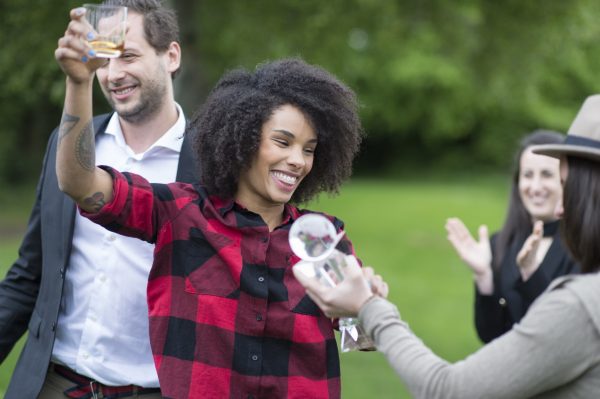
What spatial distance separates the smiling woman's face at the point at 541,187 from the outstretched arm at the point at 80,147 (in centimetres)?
314

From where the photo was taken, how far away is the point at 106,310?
3.31 m

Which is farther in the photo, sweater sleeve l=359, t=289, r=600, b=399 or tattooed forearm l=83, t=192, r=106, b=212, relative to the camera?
tattooed forearm l=83, t=192, r=106, b=212

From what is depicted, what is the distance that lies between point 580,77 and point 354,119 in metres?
32.1

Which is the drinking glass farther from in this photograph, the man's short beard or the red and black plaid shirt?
the man's short beard

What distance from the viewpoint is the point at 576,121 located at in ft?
8.20

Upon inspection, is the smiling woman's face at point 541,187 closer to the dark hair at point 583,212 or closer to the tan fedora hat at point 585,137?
the tan fedora hat at point 585,137

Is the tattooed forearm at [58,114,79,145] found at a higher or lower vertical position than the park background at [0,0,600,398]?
lower

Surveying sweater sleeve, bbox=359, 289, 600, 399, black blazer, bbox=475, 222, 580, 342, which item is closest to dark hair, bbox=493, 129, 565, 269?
black blazer, bbox=475, 222, 580, 342

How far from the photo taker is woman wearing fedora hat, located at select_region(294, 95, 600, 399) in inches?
86.0

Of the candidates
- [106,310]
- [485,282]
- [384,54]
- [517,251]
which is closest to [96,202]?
[106,310]

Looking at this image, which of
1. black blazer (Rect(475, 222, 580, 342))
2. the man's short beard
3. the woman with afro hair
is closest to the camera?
the woman with afro hair

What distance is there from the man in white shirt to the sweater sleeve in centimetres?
134

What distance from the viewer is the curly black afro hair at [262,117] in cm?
315

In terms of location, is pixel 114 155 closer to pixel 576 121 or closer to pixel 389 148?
pixel 576 121
